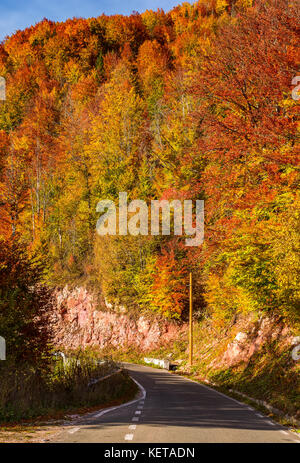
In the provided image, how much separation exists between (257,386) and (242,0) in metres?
86.8

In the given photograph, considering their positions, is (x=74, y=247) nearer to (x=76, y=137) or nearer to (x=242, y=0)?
(x=76, y=137)

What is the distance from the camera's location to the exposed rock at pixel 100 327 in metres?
43.9

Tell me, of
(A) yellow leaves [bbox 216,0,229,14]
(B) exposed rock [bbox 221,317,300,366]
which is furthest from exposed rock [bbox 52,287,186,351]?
(A) yellow leaves [bbox 216,0,229,14]

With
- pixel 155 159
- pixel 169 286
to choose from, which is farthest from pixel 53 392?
pixel 155 159

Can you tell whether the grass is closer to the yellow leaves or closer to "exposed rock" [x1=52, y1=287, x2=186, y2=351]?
"exposed rock" [x1=52, y1=287, x2=186, y2=351]

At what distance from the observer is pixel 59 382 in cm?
1535

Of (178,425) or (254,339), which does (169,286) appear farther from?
(178,425)

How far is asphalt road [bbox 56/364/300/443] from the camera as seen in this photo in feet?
28.2

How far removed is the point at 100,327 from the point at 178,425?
3958cm

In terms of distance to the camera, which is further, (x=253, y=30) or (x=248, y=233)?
(x=253, y=30)

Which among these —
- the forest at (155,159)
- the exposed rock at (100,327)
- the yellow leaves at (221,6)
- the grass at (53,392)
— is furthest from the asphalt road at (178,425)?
the yellow leaves at (221,6)

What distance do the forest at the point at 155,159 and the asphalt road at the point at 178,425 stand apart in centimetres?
378

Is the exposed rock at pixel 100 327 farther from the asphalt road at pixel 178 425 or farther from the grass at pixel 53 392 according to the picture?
the asphalt road at pixel 178 425

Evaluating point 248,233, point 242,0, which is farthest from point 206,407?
point 242,0
